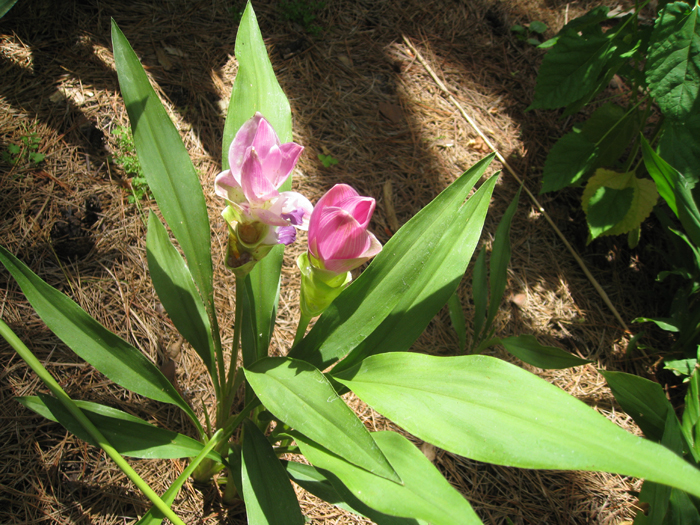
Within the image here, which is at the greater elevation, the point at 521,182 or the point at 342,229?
the point at 342,229

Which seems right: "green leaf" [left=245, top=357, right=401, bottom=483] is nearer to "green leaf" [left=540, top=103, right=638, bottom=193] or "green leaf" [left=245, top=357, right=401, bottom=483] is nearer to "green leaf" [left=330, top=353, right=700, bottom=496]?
"green leaf" [left=330, top=353, right=700, bottom=496]

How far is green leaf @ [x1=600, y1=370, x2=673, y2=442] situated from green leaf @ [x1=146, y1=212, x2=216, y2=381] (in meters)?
0.98

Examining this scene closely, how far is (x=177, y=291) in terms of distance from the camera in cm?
90

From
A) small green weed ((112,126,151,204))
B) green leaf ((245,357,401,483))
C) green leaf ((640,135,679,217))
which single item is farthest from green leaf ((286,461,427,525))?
green leaf ((640,135,679,217))

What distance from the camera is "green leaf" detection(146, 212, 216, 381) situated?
0.88m

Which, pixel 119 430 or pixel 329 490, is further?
pixel 329 490

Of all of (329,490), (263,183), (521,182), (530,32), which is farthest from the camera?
(530,32)

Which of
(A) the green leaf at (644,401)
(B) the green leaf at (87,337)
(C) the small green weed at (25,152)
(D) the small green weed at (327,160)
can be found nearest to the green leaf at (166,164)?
(B) the green leaf at (87,337)

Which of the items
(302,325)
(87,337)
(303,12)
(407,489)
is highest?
(303,12)

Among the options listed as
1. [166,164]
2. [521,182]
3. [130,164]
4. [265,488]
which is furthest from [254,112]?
[521,182]

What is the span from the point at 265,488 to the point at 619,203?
1.43 metres

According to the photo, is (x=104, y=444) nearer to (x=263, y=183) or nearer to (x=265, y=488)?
(x=265, y=488)

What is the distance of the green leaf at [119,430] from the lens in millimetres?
690

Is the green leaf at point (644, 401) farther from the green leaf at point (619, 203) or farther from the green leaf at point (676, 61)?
the green leaf at point (676, 61)
